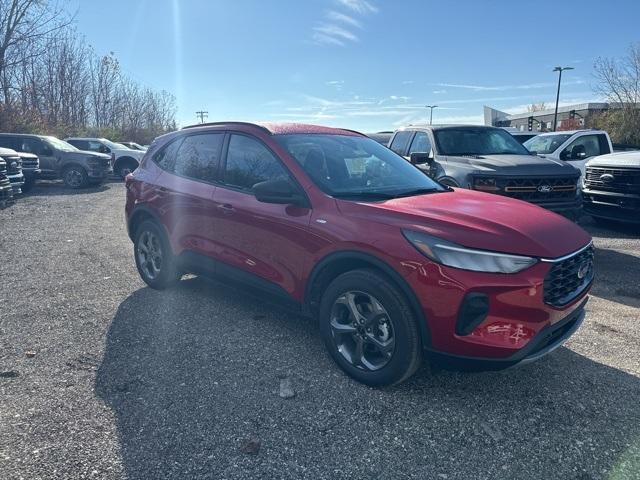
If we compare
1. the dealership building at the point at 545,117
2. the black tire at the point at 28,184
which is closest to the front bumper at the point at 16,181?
the black tire at the point at 28,184

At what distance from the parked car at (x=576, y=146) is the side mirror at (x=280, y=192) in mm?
9076

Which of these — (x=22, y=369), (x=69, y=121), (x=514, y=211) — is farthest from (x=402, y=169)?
(x=69, y=121)

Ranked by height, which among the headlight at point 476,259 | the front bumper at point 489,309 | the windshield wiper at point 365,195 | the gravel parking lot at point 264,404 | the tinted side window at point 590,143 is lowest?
the gravel parking lot at point 264,404

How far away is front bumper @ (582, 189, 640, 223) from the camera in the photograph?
8047 millimetres

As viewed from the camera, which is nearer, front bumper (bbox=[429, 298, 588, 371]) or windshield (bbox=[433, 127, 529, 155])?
front bumper (bbox=[429, 298, 588, 371])

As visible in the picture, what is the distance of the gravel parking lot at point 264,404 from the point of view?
2568 millimetres

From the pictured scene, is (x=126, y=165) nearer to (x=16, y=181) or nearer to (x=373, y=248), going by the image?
(x=16, y=181)

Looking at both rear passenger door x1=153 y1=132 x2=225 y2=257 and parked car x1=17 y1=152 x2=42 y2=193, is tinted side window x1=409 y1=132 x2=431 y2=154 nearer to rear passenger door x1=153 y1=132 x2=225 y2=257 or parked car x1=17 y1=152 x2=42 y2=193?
rear passenger door x1=153 y1=132 x2=225 y2=257

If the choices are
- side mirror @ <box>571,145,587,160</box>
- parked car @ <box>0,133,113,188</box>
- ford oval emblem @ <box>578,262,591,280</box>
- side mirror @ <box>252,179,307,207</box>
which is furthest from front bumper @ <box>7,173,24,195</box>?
side mirror @ <box>571,145,587,160</box>

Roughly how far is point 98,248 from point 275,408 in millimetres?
5594

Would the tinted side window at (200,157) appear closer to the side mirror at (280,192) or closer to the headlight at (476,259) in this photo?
the side mirror at (280,192)

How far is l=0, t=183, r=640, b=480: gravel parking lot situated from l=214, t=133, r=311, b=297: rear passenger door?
1.87ft

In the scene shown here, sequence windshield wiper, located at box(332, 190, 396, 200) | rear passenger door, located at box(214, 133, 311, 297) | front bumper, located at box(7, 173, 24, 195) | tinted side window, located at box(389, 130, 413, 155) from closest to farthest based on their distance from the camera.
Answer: windshield wiper, located at box(332, 190, 396, 200)
rear passenger door, located at box(214, 133, 311, 297)
tinted side window, located at box(389, 130, 413, 155)
front bumper, located at box(7, 173, 24, 195)

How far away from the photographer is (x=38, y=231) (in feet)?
29.8
